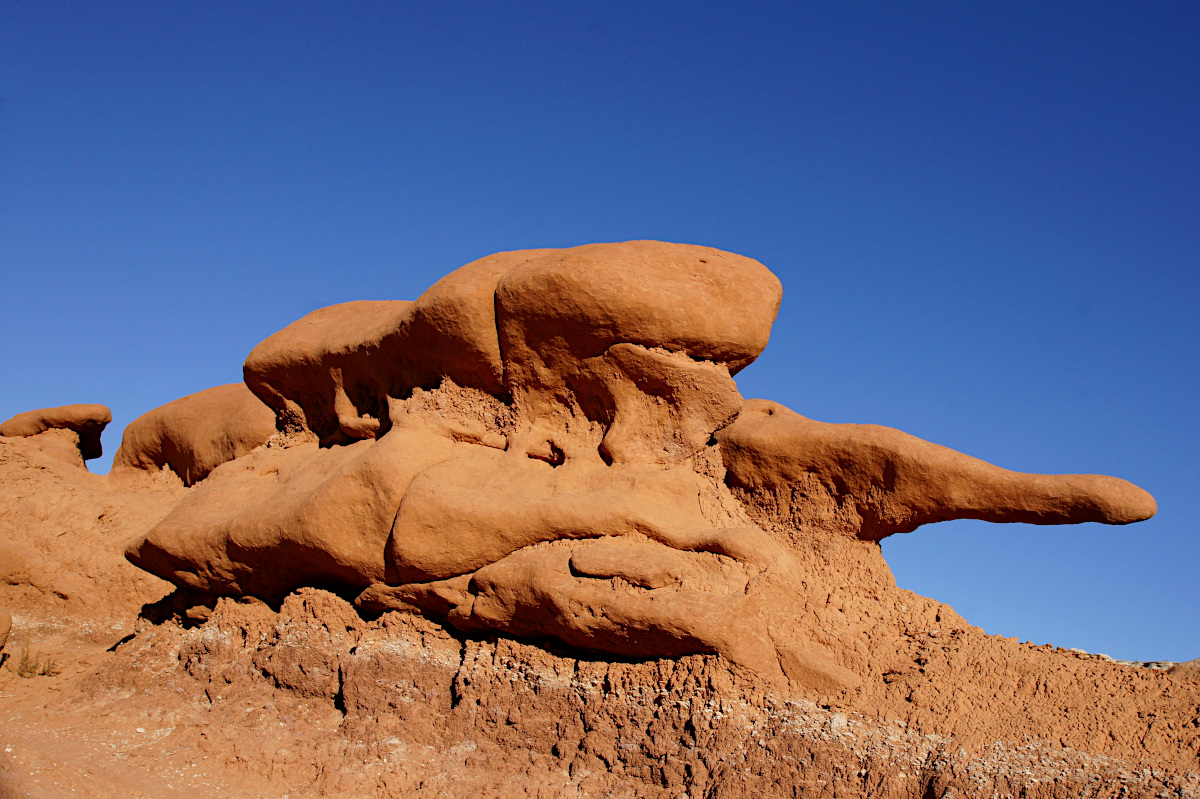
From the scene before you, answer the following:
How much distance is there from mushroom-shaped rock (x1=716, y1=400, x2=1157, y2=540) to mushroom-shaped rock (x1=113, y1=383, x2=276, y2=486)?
442 cm

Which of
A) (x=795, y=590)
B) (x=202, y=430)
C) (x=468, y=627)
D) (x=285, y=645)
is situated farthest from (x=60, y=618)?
(x=795, y=590)

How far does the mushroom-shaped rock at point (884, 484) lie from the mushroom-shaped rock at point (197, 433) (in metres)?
4.42

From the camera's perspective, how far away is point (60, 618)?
766cm

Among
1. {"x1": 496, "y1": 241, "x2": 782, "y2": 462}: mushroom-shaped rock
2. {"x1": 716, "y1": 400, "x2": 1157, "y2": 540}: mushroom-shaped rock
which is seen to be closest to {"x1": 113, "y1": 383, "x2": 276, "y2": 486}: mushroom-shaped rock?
{"x1": 496, "y1": 241, "x2": 782, "y2": 462}: mushroom-shaped rock

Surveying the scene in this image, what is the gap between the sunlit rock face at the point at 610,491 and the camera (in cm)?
507

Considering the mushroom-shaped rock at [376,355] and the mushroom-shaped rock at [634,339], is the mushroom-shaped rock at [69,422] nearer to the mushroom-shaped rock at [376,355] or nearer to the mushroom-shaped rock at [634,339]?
the mushroom-shaped rock at [376,355]

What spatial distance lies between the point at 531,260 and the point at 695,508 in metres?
1.85

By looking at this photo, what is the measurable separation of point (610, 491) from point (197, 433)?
5.04m

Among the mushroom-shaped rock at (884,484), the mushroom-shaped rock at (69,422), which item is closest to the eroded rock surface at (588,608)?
the mushroom-shaped rock at (884,484)

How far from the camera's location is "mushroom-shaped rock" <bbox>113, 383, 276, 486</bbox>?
8.24 m

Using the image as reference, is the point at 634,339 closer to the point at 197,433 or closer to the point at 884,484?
the point at 884,484

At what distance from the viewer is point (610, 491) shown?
549 cm

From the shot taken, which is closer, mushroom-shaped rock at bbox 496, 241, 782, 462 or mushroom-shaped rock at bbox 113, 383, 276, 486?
mushroom-shaped rock at bbox 496, 241, 782, 462

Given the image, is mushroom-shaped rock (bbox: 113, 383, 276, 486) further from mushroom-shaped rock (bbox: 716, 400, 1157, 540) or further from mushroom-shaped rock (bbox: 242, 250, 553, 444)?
mushroom-shaped rock (bbox: 716, 400, 1157, 540)
